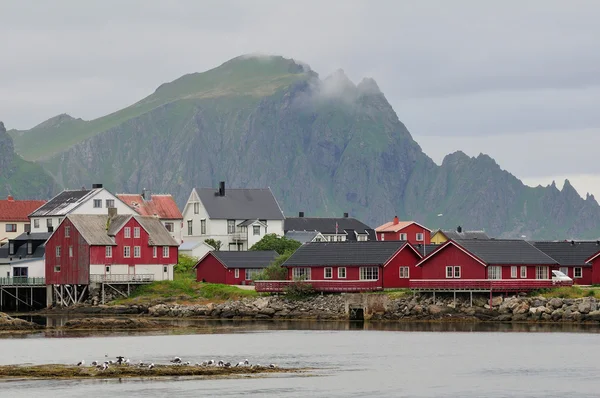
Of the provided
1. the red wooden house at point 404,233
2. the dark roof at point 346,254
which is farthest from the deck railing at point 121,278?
the red wooden house at point 404,233

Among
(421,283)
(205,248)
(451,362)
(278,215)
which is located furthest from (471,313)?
(278,215)

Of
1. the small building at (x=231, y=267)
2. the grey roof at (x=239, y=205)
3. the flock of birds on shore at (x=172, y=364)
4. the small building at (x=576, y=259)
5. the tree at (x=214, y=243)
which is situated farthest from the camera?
the grey roof at (x=239, y=205)

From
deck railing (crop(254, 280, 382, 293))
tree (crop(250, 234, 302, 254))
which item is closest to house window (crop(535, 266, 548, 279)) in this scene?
deck railing (crop(254, 280, 382, 293))

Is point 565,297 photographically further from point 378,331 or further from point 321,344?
point 321,344

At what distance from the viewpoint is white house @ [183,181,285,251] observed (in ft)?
454

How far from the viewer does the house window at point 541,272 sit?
93562 millimetres

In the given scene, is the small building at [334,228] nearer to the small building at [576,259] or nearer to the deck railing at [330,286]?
the small building at [576,259]

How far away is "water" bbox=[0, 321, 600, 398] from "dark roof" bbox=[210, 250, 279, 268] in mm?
16601

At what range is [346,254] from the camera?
98.0 meters

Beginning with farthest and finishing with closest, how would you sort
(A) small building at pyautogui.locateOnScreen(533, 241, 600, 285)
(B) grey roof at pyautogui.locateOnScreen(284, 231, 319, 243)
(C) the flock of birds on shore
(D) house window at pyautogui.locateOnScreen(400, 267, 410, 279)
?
(B) grey roof at pyautogui.locateOnScreen(284, 231, 319, 243) → (A) small building at pyautogui.locateOnScreen(533, 241, 600, 285) → (D) house window at pyautogui.locateOnScreen(400, 267, 410, 279) → (C) the flock of birds on shore

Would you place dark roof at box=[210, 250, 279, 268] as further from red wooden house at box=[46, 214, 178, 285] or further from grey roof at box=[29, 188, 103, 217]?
grey roof at box=[29, 188, 103, 217]

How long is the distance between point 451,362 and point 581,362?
6098 millimetres

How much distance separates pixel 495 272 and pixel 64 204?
4863cm

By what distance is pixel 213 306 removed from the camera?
98625 millimetres
